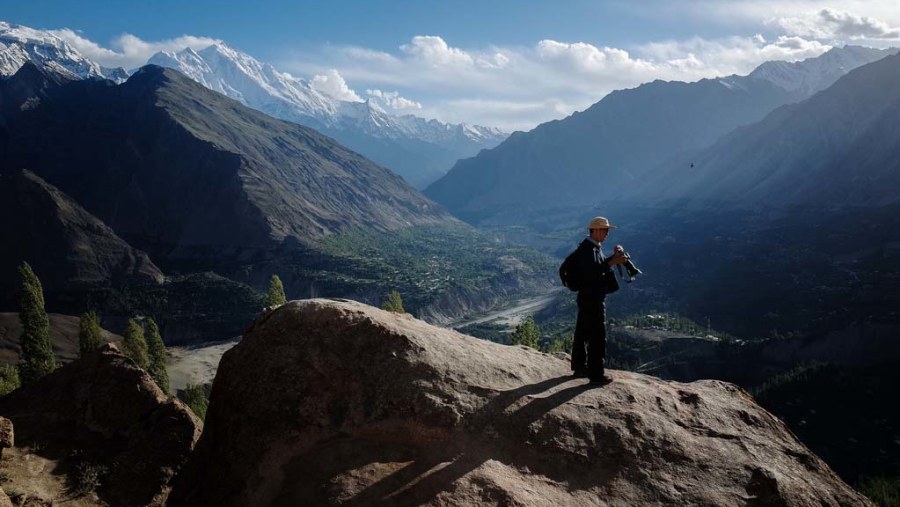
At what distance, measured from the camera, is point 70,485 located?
21109mm

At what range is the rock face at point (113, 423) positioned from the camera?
22141mm

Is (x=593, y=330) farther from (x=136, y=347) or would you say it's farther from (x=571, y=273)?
(x=136, y=347)

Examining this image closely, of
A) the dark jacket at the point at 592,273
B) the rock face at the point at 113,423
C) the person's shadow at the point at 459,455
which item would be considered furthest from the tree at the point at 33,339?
the dark jacket at the point at 592,273

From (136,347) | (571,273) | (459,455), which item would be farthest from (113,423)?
(136,347)

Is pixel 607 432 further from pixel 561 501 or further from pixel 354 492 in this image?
pixel 354 492

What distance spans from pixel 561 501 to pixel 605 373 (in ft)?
19.3

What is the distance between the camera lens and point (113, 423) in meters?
25.8

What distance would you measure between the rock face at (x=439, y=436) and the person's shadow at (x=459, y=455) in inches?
1.3

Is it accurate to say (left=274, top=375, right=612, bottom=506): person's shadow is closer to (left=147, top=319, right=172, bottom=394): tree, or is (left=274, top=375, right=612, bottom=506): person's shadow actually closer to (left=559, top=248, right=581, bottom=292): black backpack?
(left=559, top=248, right=581, bottom=292): black backpack

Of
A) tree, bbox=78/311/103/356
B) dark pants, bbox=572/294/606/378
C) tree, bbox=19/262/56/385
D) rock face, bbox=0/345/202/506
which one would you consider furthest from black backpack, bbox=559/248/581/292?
tree, bbox=78/311/103/356

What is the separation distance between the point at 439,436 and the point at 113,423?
20.9 m

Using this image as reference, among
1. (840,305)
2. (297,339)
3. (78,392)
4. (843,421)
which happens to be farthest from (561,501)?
(840,305)

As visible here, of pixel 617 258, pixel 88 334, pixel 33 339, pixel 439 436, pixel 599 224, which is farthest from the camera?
pixel 88 334

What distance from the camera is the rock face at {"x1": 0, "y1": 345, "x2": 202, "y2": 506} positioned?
22141 mm
